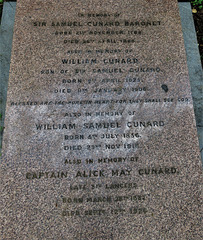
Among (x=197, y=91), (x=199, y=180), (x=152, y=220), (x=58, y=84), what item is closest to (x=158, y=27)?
(x=197, y=91)

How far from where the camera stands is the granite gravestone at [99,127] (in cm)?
228

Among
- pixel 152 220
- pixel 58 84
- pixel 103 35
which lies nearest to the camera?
pixel 152 220

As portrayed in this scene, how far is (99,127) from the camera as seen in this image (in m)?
2.55

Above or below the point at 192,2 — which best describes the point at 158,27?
below

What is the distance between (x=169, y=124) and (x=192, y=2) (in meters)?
2.96

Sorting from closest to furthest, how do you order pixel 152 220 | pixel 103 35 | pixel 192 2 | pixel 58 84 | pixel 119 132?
pixel 152 220 < pixel 119 132 < pixel 58 84 < pixel 103 35 < pixel 192 2

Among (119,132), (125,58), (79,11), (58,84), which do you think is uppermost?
(79,11)

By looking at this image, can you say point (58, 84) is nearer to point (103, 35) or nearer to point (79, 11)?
point (103, 35)

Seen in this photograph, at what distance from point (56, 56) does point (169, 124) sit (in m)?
1.80

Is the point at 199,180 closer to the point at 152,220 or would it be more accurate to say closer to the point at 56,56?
the point at 152,220

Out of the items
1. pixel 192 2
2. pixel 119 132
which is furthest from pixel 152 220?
pixel 192 2

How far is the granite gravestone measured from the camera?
2279 millimetres

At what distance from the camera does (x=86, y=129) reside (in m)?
2.54

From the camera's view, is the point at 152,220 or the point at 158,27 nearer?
the point at 152,220
